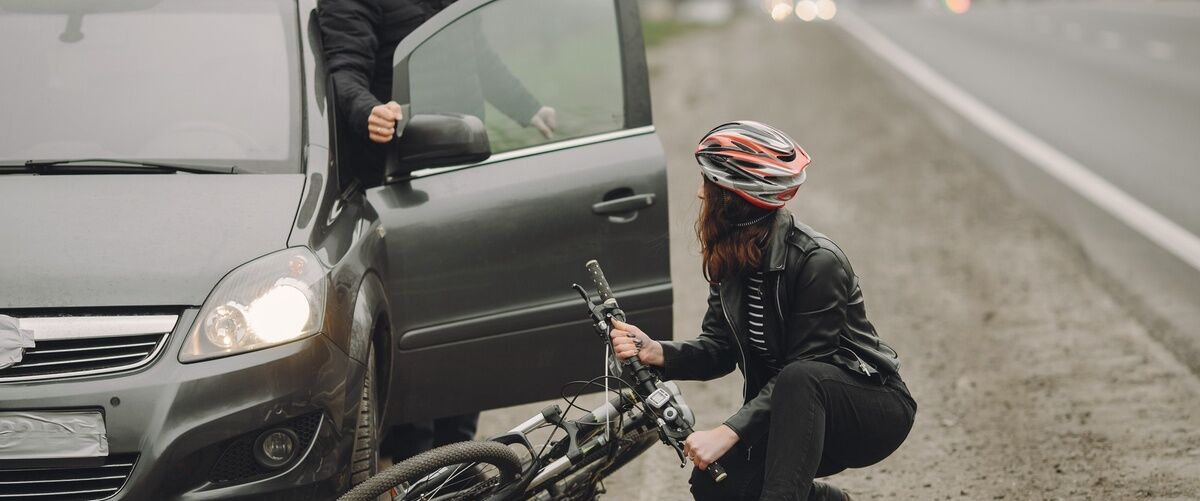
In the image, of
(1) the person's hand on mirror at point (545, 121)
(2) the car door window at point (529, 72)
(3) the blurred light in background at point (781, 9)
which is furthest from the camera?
(3) the blurred light in background at point (781, 9)

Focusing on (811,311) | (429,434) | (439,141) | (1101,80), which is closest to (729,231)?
(811,311)

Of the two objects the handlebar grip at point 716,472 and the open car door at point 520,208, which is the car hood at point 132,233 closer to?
the open car door at point 520,208

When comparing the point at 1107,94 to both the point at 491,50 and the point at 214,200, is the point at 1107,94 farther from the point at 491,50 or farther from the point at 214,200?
the point at 214,200

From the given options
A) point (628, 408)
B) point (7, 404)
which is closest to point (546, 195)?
point (628, 408)

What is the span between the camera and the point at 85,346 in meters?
3.42

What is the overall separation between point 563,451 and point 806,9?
50.6 metres

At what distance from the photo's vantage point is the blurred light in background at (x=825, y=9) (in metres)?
45.6

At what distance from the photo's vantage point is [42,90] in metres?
4.38

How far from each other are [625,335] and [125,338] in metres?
1.31

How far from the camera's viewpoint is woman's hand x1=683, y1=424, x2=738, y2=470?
3379 millimetres

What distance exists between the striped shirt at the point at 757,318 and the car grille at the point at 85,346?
1553mm

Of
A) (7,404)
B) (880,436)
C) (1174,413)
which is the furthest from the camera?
(1174,413)

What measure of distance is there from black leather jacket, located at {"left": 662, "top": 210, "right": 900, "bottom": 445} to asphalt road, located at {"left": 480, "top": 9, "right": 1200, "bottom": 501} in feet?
1.23

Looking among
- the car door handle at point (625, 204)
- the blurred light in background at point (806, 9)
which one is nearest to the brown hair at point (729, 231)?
the car door handle at point (625, 204)
